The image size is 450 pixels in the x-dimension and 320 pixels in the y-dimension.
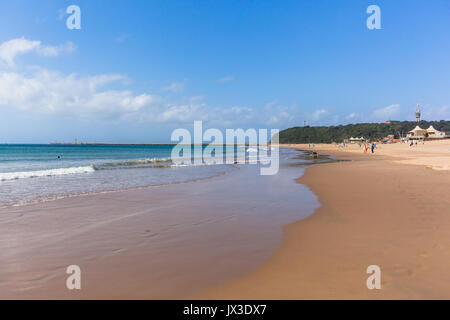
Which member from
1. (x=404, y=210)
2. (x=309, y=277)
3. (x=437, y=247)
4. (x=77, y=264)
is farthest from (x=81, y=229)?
(x=404, y=210)

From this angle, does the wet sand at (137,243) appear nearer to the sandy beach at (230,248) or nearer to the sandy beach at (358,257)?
the sandy beach at (230,248)

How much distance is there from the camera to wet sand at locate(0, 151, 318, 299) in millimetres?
3422

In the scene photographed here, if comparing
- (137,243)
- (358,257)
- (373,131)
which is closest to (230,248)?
(137,243)

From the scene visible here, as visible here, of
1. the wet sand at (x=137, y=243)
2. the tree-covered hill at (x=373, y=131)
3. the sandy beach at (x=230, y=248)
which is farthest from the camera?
the tree-covered hill at (x=373, y=131)

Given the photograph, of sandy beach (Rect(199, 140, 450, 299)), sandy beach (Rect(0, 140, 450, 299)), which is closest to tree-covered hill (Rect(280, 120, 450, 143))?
sandy beach (Rect(199, 140, 450, 299))

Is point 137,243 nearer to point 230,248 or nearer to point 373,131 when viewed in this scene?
point 230,248

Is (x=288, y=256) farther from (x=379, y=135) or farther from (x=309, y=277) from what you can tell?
(x=379, y=135)

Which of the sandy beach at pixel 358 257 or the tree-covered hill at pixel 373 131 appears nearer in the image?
the sandy beach at pixel 358 257

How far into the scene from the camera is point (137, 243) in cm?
502

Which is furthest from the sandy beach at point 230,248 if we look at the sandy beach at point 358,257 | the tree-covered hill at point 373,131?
the tree-covered hill at point 373,131

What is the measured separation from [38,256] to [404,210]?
8055 millimetres

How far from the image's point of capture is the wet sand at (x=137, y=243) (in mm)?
3422

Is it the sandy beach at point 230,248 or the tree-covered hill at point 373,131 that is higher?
the tree-covered hill at point 373,131
